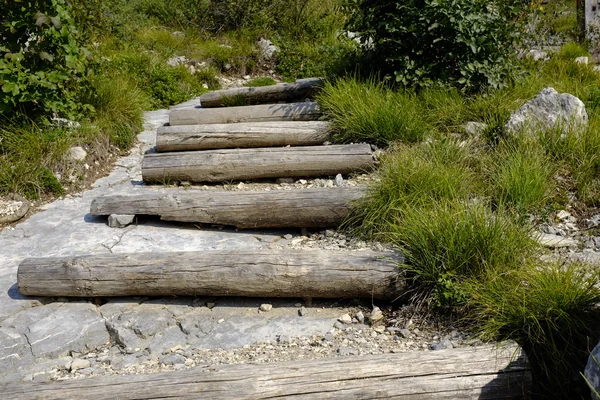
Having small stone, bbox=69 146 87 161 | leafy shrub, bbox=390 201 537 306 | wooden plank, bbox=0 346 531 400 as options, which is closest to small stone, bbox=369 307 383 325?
leafy shrub, bbox=390 201 537 306

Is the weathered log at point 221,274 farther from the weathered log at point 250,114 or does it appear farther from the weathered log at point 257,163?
the weathered log at point 250,114

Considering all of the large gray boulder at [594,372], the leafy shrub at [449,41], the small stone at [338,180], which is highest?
the leafy shrub at [449,41]

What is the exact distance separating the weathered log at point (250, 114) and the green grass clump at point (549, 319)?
4173 millimetres

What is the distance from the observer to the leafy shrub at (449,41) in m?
6.45

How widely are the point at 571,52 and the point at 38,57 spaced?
7291 mm

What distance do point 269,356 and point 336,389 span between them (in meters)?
0.75

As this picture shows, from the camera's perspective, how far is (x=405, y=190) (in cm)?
474

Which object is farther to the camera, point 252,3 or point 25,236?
point 252,3

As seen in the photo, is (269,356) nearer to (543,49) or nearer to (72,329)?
(72,329)

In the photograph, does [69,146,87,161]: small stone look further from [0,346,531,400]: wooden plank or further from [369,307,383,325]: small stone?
[369,307,383,325]: small stone

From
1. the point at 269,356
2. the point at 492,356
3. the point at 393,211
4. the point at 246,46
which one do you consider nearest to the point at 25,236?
the point at 269,356

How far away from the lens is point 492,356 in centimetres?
307

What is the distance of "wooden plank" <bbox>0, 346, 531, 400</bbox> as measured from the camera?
9.57 ft

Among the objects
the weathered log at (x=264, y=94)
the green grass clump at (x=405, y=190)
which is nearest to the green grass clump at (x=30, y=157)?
the weathered log at (x=264, y=94)
